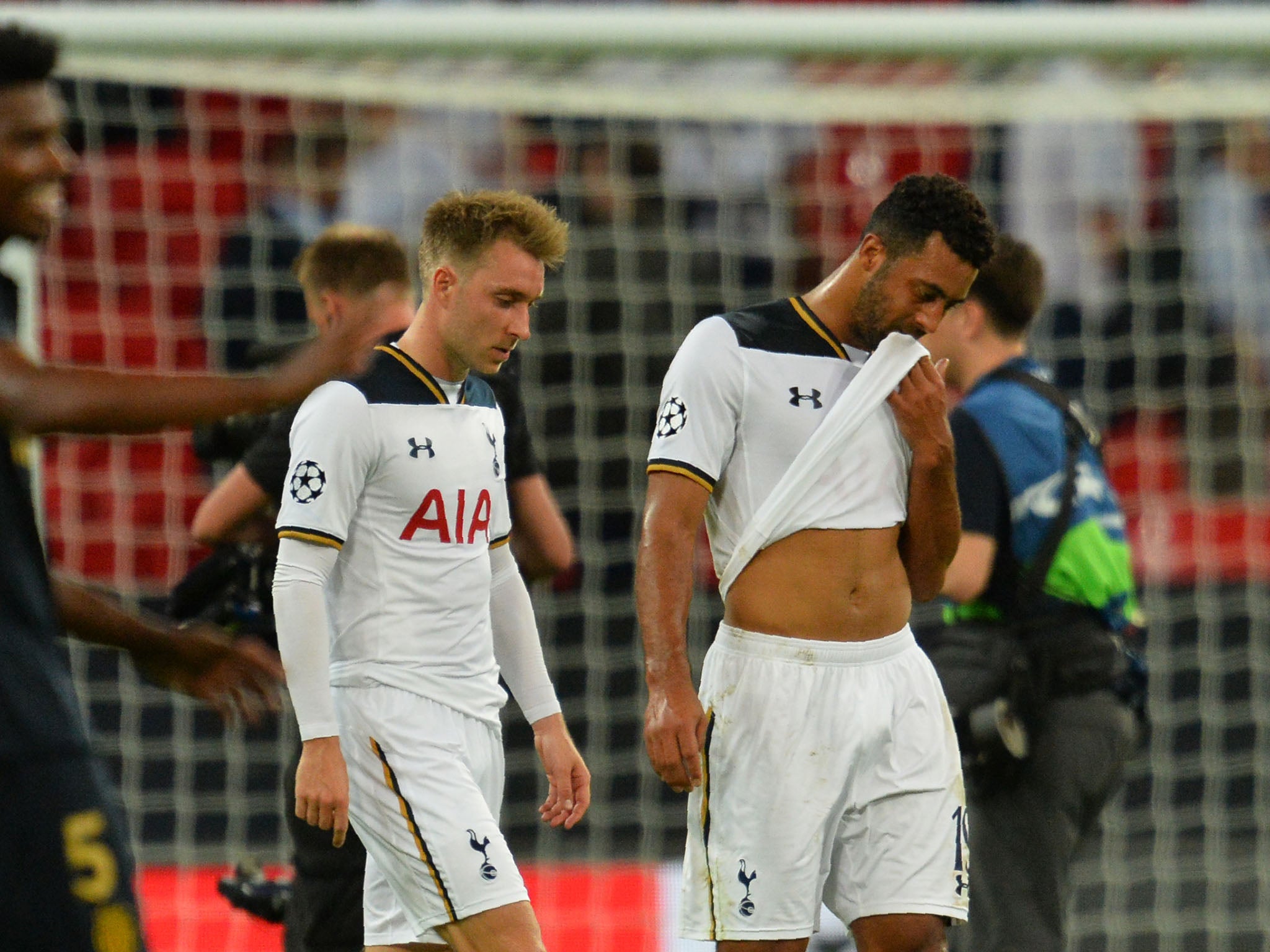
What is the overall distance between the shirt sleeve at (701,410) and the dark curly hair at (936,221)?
0.37m

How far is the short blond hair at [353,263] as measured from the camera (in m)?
4.07

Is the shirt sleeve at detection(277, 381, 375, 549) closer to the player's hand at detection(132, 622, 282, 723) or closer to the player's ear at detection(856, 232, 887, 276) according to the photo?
the player's hand at detection(132, 622, 282, 723)

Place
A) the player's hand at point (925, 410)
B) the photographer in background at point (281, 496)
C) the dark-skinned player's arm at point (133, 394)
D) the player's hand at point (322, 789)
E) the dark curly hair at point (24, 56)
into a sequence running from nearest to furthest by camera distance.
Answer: the dark-skinned player's arm at point (133, 394), the dark curly hair at point (24, 56), the player's hand at point (322, 789), the player's hand at point (925, 410), the photographer in background at point (281, 496)

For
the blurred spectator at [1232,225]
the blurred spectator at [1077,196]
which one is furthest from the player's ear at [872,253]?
the blurred spectator at [1232,225]

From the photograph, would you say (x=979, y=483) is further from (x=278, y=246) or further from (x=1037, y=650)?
(x=278, y=246)

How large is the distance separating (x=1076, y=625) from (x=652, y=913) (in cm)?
228

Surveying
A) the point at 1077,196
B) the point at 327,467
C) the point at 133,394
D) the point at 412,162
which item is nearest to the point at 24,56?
the point at 133,394

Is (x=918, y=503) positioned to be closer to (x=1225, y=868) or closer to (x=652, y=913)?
(x=652, y=913)

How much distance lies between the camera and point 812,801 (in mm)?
3238

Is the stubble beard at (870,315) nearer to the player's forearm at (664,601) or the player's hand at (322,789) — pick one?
the player's forearm at (664,601)

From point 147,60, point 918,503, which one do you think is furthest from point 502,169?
point 918,503

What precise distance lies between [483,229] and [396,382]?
0.35 meters

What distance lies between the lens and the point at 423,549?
3.34 metres

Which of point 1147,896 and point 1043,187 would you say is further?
point 1043,187
